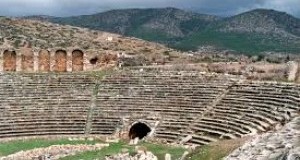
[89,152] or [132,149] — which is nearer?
[132,149]

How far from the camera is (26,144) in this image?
3247 centimetres

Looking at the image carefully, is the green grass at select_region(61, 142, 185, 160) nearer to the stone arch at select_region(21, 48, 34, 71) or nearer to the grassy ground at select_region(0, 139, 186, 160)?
the grassy ground at select_region(0, 139, 186, 160)

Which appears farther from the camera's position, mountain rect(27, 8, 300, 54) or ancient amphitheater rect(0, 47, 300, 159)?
mountain rect(27, 8, 300, 54)

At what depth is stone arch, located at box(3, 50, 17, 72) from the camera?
4678 centimetres

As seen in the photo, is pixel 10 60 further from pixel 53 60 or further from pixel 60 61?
pixel 60 61

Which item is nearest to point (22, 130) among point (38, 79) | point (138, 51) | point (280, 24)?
point (38, 79)

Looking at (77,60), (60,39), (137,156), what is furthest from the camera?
(60,39)

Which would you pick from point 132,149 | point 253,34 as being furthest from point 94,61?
point 253,34

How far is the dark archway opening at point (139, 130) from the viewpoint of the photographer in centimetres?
3641

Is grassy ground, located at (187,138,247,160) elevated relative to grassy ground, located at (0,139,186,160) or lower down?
elevated

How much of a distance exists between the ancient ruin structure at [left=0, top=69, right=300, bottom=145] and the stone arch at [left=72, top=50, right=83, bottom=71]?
16.3 feet

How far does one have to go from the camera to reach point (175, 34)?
173125 millimetres

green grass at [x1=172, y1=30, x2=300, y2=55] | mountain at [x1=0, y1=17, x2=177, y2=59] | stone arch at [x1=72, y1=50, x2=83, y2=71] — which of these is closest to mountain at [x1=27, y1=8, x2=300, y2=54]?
green grass at [x1=172, y1=30, x2=300, y2=55]

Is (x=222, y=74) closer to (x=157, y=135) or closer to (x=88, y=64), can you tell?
(x=157, y=135)
